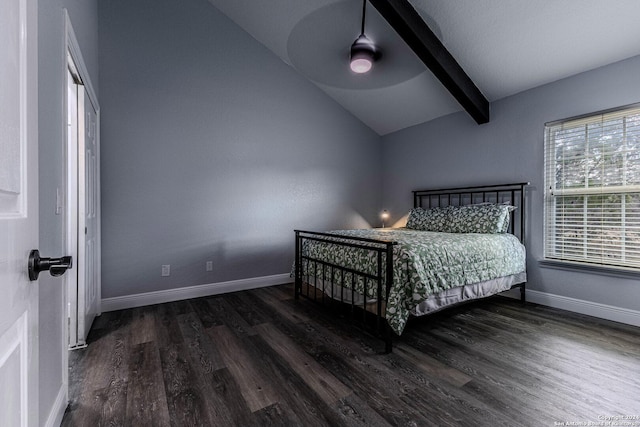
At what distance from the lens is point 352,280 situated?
2457 mm

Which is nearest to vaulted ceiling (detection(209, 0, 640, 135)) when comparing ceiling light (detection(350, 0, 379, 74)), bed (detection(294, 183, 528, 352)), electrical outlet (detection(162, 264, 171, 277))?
ceiling light (detection(350, 0, 379, 74))

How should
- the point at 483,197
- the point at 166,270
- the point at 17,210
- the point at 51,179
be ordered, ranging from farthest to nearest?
the point at 483,197 → the point at 166,270 → the point at 51,179 → the point at 17,210

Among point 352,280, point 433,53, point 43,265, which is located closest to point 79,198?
point 43,265

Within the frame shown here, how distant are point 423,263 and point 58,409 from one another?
7.24 ft

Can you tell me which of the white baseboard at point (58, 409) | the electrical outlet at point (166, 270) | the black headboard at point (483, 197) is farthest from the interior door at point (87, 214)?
the black headboard at point (483, 197)

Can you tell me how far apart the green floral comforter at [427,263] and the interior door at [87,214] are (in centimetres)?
184

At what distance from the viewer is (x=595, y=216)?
2.81 metres

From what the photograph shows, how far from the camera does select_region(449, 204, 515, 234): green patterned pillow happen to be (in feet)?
10.3

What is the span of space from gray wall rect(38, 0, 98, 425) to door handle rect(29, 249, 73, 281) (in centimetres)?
76

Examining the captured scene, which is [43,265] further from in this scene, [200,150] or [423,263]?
[200,150]

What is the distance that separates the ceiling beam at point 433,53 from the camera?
261 centimetres

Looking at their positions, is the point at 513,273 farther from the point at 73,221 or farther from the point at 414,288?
the point at 73,221

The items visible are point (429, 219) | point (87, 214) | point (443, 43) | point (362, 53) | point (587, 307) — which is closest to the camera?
point (87, 214)

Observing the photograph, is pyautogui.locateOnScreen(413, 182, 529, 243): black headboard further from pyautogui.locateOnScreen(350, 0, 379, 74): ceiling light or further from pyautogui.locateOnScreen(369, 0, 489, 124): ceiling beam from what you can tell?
pyautogui.locateOnScreen(350, 0, 379, 74): ceiling light
